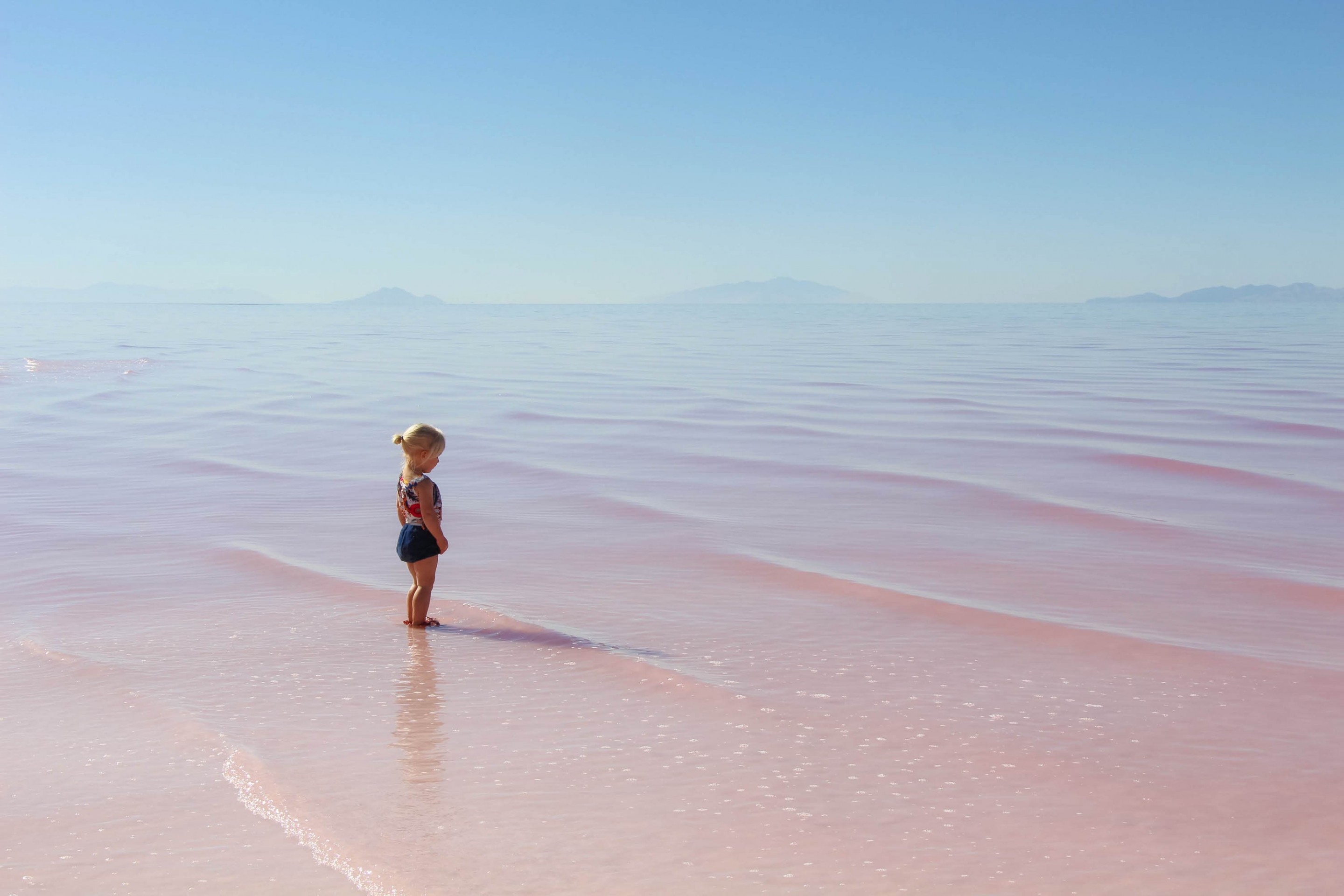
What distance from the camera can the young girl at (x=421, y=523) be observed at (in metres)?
5.46

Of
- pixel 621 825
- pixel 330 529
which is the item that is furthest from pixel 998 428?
pixel 621 825

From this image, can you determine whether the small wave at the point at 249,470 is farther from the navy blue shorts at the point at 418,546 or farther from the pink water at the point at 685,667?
the navy blue shorts at the point at 418,546

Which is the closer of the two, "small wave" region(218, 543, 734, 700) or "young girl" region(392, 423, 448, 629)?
"small wave" region(218, 543, 734, 700)

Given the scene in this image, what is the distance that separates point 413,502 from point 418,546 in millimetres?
223

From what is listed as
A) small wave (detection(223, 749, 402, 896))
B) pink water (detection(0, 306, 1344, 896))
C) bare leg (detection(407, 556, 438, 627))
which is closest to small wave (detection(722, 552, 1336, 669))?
pink water (detection(0, 306, 1344, 896))

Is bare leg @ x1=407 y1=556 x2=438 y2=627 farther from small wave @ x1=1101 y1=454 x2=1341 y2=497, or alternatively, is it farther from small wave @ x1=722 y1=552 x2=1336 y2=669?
small wave @ x1=1101 y1=454 x2=1341 y2=497

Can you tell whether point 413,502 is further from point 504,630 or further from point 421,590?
point 504,630

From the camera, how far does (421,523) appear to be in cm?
557

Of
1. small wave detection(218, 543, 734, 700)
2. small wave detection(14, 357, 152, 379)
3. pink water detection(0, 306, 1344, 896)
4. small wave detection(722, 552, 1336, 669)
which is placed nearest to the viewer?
pink water detection(0, 306, 1344, 896)

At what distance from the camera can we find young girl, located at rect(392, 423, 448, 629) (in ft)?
17.9

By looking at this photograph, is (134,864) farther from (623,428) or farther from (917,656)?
(623,428)

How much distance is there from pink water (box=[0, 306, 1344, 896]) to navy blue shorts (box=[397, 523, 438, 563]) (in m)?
0.37

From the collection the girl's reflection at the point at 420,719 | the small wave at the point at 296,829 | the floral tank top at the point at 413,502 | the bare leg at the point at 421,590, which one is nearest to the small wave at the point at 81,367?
the floral tank top at the point at 413,502

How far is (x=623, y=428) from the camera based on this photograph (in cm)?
1414
